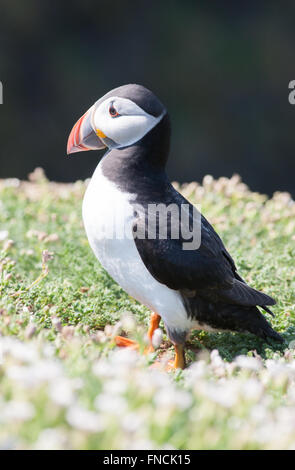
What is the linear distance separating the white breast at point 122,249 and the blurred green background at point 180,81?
29.1 ft

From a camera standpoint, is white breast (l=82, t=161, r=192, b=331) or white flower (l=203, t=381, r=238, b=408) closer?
white flower (l=203, t=381, r=238, b=408)

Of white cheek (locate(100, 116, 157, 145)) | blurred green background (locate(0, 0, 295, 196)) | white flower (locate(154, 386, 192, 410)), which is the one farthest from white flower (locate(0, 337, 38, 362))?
blurred green background (locate(0, 0, 295, 196))

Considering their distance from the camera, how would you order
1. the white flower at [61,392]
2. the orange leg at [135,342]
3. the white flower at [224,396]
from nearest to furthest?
the white flower at [61,392] → the white flower at [224,396] → the orange leg at [135,342]

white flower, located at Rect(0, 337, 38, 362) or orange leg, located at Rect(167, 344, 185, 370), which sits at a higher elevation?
white flower, located at Rect(0, 337, 38, 362)

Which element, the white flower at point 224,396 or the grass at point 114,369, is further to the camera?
the white flower at point 224,396

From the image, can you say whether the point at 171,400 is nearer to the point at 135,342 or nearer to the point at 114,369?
the point at 114,369

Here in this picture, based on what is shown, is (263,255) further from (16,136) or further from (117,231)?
(16,136)

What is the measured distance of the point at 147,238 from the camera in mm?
3529

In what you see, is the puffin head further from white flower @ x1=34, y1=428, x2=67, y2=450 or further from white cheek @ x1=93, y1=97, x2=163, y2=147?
white flower @ x1=34, y1=428, x2=67, y2=450

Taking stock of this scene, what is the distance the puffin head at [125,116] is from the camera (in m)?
3.61

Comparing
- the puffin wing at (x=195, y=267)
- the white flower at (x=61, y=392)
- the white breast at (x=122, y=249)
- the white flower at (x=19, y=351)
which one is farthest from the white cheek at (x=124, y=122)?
the white flower at (x=61, y=392)

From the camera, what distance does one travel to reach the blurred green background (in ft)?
42.1

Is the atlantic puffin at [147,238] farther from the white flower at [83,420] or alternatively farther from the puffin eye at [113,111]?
the white flower at [83,420]

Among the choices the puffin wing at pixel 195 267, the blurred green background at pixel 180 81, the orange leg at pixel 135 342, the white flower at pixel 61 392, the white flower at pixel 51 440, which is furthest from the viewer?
the blurred green background at pixel 180 81
